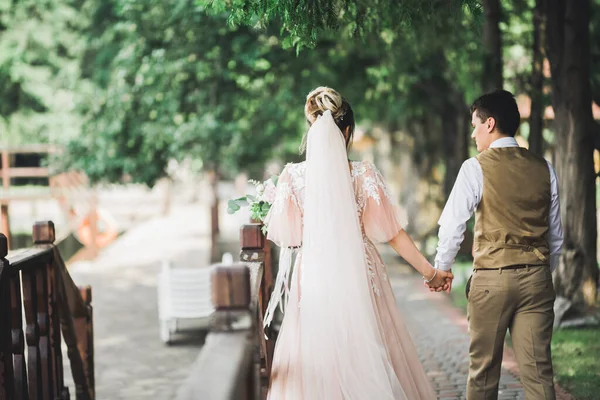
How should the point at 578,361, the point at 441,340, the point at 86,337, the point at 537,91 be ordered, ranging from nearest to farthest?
the point at 86,337 < the point at 578,361 < the point at 441,340 < the point at 537,91

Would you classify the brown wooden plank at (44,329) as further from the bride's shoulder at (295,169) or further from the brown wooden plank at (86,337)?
the bride's shoulder at (295,169)

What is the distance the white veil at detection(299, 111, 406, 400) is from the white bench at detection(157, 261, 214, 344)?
6.04 meters

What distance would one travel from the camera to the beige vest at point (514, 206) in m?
3.98

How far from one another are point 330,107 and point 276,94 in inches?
444

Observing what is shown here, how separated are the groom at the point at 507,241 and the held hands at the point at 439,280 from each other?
30 cm

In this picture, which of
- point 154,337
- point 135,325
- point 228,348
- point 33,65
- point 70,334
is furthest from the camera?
point 33,65

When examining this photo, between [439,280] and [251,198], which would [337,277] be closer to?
[439,280]

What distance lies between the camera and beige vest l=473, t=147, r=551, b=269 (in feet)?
13.1

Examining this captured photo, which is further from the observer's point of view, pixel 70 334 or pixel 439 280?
pixel 70 334

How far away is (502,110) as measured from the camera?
412cm

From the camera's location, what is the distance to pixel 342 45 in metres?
12.5

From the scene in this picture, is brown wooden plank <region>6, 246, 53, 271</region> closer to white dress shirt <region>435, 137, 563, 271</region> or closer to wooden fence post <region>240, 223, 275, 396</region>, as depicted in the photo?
A: wooden fence post <region>240, 223, 275, 396</region>

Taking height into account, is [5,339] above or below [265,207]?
below

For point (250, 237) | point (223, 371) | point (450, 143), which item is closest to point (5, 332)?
point (250, 237)
